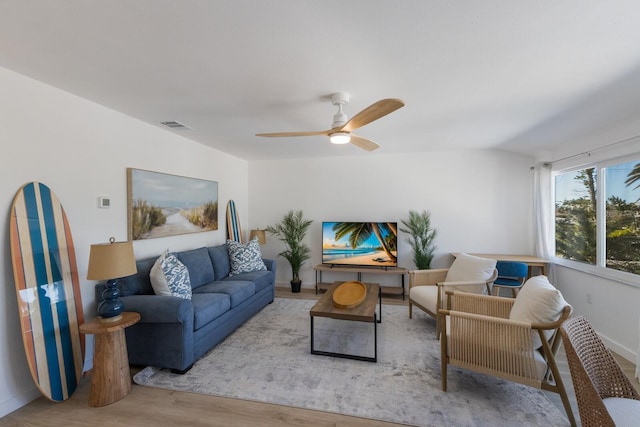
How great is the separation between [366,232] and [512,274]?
2122 millimetres

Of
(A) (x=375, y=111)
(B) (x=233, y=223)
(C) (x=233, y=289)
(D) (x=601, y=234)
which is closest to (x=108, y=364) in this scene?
(C) (x=233, y=289)

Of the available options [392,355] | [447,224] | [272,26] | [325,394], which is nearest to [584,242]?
[447,224]

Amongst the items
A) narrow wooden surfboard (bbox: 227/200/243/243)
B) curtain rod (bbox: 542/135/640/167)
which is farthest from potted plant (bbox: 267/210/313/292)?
curtain rod (bbox: 542/135/640/167)

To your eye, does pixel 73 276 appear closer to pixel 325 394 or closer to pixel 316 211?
pixel 325 394

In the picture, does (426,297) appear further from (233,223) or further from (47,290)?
(47,290)

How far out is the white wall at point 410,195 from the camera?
4.47 metres

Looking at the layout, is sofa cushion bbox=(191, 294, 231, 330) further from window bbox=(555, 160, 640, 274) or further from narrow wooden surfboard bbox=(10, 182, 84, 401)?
window bbox=(555, 160, 640, 274)

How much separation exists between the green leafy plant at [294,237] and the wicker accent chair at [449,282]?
6.92 feet

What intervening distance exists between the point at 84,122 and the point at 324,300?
2879mm

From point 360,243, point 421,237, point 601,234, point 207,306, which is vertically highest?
point 601,234

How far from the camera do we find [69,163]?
7.90ft

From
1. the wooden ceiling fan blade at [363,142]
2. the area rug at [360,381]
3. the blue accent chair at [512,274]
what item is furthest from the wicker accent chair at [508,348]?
the wooden ceiling fan blade at [363,142]

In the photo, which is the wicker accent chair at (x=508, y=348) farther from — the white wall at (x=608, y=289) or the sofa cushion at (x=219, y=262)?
the sofa cushion at (x=219, y=262)

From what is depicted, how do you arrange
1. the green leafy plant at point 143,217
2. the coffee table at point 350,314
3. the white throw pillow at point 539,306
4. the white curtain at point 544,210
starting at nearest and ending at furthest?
1. the white throw pillow at point 539,306
2. the coffee table at point 350,314
3. the green leafy plant at point 143,217
4. the white curtain at point 544,210
